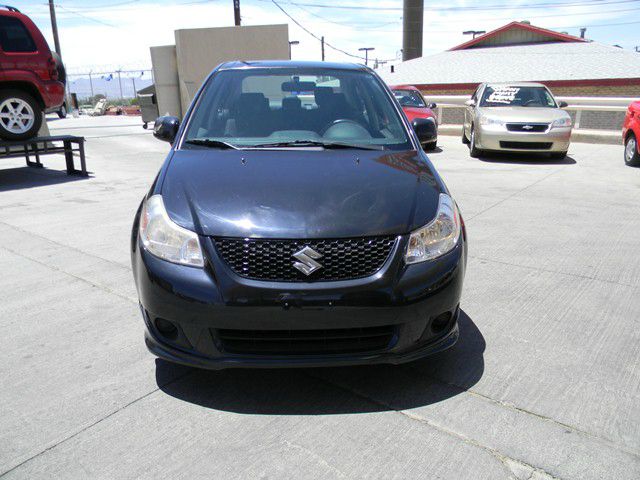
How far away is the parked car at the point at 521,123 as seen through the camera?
1059cm

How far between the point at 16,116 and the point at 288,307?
8425 mm

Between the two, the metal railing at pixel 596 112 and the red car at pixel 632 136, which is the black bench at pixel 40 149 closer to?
the red car at pixel 632 136

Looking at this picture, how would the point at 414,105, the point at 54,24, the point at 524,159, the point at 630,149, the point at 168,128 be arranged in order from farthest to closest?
1. the point at 54,24
2. the point at 414,105
3. the point at 524,159
4. the point at 630,149
5. the point at 168,128

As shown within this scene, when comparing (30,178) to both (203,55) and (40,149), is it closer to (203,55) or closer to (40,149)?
(40,149)

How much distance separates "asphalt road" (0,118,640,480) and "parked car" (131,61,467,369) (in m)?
0.29

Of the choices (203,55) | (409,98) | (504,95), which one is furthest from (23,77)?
(203,55)

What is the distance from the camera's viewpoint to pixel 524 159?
11.4 meters

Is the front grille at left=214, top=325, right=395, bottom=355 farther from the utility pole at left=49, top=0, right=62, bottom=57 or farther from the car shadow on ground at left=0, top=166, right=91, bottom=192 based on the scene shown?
the utility pole at left=49, top=0, right=62, bottom=57

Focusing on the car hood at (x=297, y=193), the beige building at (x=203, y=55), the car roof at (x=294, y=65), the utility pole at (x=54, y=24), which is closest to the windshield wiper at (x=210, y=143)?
the car hood at (x=297, y=193)

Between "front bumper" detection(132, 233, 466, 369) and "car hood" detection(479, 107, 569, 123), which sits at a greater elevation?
"car hood" detection(479, 107, 569, 123)

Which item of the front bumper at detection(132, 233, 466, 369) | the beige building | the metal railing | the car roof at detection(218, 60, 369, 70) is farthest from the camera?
the beige building

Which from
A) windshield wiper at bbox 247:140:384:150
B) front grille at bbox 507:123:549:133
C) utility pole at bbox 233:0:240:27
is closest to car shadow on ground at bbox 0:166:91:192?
windshield wiper at bbox 247:140:384:150

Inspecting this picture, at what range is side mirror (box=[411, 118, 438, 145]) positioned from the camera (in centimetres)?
411

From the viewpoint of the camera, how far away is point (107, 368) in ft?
9.92
